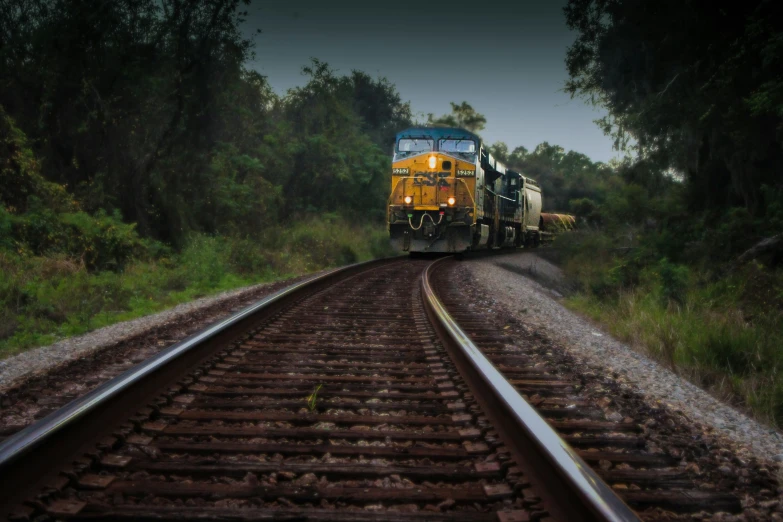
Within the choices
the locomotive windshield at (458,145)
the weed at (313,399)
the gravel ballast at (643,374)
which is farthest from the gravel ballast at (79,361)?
the locomotive windshield at (458,145)

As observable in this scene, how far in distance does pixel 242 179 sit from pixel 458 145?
8846mm

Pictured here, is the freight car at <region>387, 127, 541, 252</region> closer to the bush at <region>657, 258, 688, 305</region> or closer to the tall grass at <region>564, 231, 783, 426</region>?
the tall grass at <region>564, 231, 783, 426</region>

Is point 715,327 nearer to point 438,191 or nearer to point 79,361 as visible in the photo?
point 79,361

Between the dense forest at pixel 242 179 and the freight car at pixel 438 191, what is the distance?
9.96 ft

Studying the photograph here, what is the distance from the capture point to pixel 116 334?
704 cm

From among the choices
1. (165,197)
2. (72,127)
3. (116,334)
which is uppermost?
(72,127)

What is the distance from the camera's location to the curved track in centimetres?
242

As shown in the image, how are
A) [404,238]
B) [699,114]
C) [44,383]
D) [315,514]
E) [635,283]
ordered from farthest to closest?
[404,238] → [635,283] → [699,114] → [44,383] → [315,514]

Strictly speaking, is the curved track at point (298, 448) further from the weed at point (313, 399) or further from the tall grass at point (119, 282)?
the tall grass at point (119, 282)

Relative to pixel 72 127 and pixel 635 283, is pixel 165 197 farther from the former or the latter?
pixel 635 283

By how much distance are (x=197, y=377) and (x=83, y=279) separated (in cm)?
709

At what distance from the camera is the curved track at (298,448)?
242 centimetres

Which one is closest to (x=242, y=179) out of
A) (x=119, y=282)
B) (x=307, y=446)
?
(x=119, y=282)

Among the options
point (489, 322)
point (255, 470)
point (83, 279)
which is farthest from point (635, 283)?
point (255, 470)
